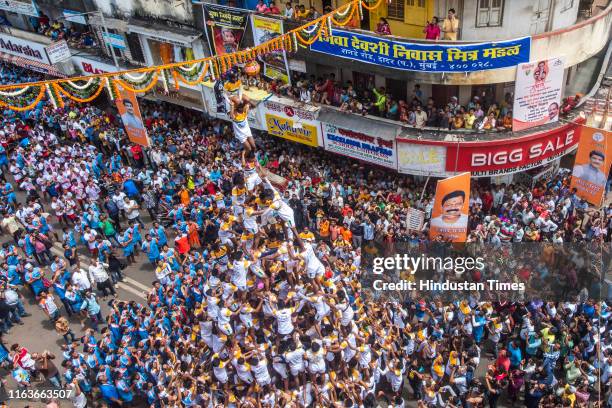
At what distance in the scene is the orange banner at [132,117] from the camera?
20891mm

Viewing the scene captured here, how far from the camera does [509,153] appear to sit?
2027cm

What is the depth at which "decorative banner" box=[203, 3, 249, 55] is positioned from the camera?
22.9 meters

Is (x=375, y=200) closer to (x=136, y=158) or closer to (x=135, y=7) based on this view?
(x=136, y=158)

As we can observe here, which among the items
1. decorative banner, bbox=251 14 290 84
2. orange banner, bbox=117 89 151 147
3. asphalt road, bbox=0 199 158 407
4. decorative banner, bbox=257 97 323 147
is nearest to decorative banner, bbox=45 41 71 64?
orange banner, bbox=117 89 151 147

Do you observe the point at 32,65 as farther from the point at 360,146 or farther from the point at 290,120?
the point at 360,146

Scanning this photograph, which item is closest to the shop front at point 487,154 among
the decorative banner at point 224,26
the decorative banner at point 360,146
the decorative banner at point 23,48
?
the decorative banner at point 360,146

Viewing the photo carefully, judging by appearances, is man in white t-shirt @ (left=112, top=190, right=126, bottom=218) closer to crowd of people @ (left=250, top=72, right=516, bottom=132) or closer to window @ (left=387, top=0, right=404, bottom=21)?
crowd of people @ (left=250, top=72, right=516, bottom=132)

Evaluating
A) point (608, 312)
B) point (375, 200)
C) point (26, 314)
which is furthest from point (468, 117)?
point (26, 314)

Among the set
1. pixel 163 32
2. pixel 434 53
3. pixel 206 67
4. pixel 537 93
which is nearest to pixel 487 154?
pixel 537 93

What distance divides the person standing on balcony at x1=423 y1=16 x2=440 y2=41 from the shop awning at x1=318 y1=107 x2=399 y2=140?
3.38 meters

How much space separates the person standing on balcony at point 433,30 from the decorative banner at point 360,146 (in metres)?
3.78

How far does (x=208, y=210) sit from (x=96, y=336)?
571 centimetres

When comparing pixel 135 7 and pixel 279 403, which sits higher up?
pixel 135 7

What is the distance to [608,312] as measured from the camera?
1584 cm
